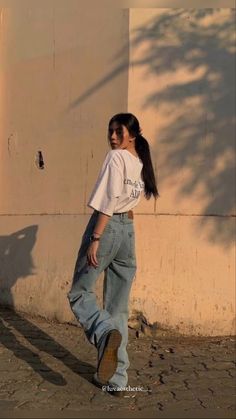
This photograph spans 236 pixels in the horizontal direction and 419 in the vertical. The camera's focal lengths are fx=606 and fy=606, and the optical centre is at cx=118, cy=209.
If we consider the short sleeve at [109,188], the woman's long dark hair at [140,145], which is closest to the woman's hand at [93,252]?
the short sleeve at [109,188]

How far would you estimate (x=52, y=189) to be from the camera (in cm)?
611

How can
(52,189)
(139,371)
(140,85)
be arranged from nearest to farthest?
(139,371), (140,85), (52,189)

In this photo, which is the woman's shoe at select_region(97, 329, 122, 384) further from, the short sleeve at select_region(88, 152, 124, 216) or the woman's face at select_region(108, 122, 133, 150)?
the woman's face at select_region(108, 122, 133, 150)

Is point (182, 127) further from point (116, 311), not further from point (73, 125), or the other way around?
point (116, 311)

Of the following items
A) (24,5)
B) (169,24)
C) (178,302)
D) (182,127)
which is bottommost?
(178,302)

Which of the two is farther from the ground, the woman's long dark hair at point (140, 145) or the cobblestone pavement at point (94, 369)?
the woman's long dark hair at point (140, 145)

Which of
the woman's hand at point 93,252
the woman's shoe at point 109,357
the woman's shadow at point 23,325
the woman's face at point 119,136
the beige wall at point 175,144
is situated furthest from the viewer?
the beige wall at point 175,144

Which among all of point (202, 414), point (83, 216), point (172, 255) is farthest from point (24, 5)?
point (202, 414)

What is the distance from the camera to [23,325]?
5.84m

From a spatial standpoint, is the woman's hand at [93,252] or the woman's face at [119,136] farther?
the woman's face at [119,136]

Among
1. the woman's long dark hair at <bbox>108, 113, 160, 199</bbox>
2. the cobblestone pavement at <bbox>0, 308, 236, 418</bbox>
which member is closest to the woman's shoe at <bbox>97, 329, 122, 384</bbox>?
the cobblestone pavement at <bbox>0, 308, 236, 418</bbox>

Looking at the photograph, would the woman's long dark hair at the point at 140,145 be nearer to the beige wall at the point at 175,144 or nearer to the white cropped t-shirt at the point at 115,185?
the white cropped t-shirt at the point at 115,185

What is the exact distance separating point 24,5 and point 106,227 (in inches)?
132

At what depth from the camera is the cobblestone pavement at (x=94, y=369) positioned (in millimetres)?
3971
